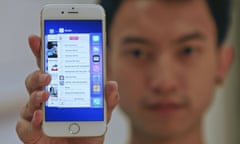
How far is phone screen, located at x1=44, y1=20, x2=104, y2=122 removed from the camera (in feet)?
2.10

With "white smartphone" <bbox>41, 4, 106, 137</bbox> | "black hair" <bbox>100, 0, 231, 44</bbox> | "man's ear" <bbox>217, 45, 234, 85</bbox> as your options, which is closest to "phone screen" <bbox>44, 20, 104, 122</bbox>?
"white smartphone" <bbox>41, 4, 106, 137</bbox>

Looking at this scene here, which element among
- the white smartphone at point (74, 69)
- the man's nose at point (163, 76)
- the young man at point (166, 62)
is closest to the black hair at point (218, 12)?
the young man at point (166, 62)

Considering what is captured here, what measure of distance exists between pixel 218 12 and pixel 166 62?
0.15 meters

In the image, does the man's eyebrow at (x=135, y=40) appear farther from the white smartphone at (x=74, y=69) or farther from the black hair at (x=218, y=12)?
the white smartphone at (x=74, y=69)

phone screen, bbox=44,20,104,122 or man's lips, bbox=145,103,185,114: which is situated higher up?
phone screen, bbox=44,20,104,122

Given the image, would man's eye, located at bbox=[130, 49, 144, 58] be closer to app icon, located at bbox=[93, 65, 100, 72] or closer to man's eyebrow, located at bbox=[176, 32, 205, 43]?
man's eyebrow, located at bbox=[176, 32, 205, 43]

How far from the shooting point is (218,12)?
0.91 metres

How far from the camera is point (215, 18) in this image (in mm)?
912

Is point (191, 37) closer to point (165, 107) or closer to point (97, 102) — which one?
point (165, 107)

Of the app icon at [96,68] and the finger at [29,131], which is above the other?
the app icon at [96,68]

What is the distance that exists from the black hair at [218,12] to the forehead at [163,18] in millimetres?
10

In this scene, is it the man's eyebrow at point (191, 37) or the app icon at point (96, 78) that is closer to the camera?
the app icon at point (96, 78)

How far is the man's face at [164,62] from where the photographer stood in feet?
2.94

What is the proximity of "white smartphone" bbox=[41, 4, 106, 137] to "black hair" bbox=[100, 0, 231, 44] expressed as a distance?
249mm
